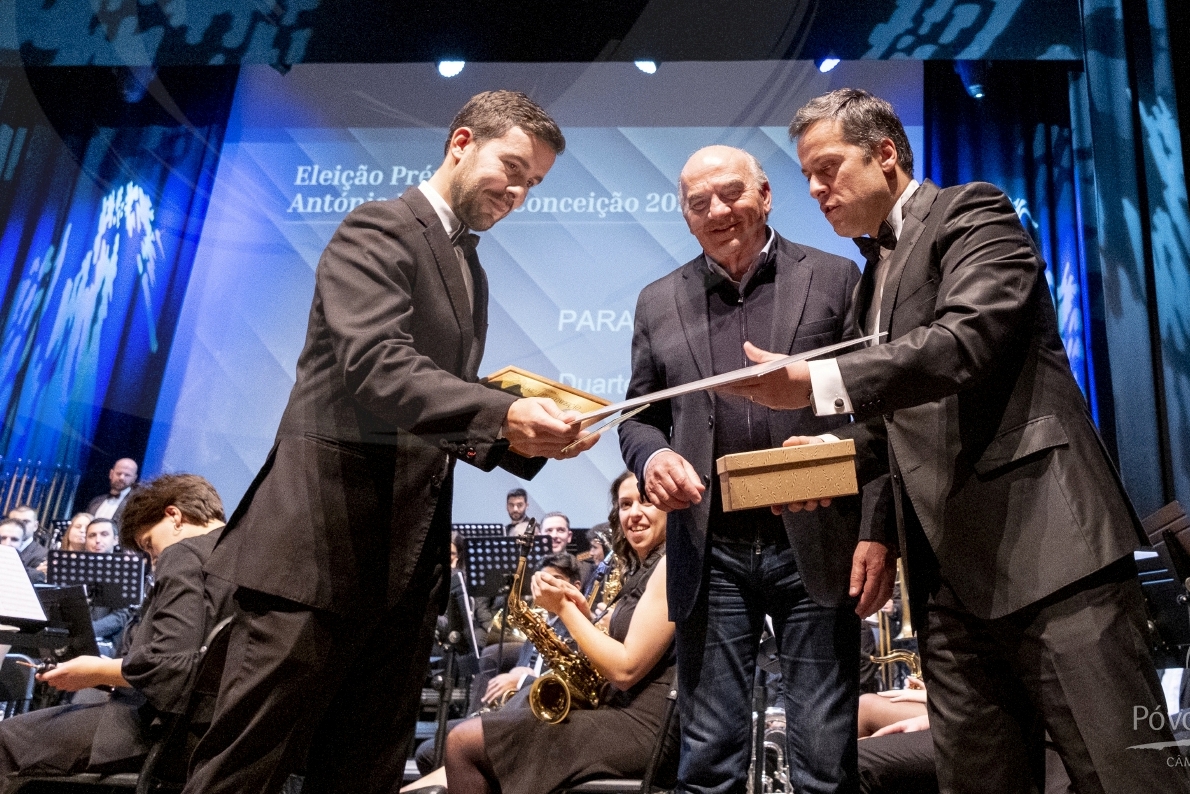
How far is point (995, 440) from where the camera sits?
163 centimetres

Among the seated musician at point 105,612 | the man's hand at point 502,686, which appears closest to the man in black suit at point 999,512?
the man's hand at point 502,686

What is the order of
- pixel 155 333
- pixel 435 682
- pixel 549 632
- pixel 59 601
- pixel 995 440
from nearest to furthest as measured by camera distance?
pixel 995 440
pixel 549 632
pixel 59 601
pixel 435 682
pixel 155 333

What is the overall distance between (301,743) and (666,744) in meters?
1.19

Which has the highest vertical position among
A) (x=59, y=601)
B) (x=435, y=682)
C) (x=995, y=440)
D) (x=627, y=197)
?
(x=627, y=197)

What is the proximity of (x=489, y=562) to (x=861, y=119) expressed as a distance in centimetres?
391

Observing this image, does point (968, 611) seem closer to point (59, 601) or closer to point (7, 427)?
point (59, 601)

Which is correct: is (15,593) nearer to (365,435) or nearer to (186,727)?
(186,727)

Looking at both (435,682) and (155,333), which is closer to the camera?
(435,682)

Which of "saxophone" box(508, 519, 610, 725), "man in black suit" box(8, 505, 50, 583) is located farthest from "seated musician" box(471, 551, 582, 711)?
"man in black suit" box(8, 505, 50, 583)

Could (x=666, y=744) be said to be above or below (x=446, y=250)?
below

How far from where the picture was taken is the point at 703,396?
7.25 ft

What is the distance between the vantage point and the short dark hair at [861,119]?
6.59 ft

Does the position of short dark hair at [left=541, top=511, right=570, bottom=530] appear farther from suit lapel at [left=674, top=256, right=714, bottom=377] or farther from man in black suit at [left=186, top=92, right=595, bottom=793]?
man in black suit at [left=186, top=92, right=595, bottom=793]

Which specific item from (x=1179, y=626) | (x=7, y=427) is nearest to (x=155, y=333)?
(x=7, y=427)
